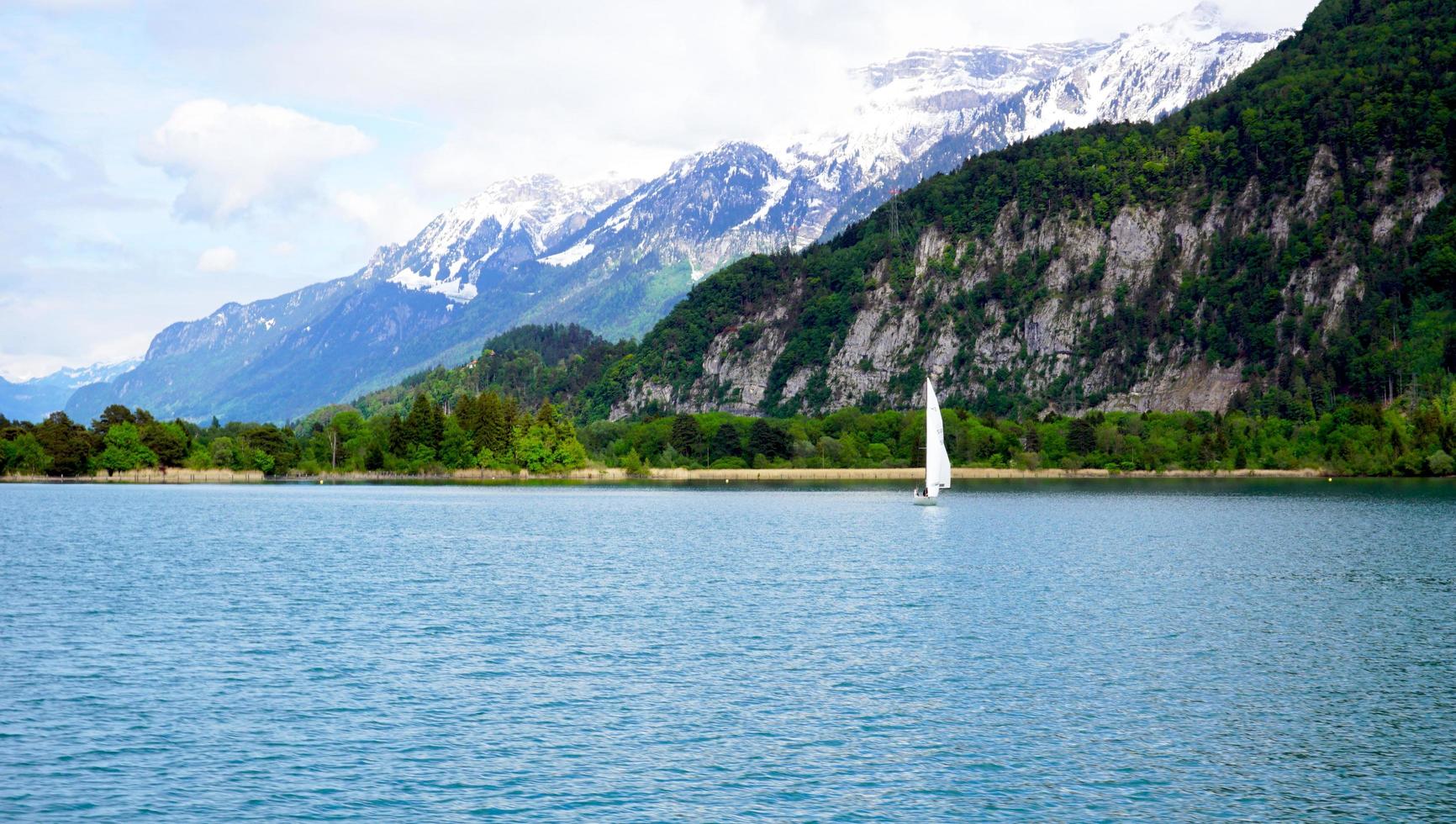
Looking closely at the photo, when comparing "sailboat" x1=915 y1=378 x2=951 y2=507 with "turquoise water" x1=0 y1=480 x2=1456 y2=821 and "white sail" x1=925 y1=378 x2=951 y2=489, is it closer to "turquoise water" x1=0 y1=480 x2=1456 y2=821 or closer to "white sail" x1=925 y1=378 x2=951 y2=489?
"white sail" x1=925 y1=378 x2=951 y2=489

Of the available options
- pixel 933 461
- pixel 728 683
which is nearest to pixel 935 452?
pixel 933 461

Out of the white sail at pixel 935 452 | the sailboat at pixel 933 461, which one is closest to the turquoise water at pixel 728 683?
the sailboat at pixel 933 461

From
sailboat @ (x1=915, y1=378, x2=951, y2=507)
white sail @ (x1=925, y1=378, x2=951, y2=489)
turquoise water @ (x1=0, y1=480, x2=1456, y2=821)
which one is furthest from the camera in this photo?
white sail @ (x1=925, y1=378, x2=951, y2=489)

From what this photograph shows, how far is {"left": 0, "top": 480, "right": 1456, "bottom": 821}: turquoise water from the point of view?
31.3 meters

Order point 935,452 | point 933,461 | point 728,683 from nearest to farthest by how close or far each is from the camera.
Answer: point 728,683, point 933,461, point 935,452

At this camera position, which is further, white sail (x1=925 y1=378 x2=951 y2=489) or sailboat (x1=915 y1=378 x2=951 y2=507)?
white sail (x1=925 y1=378 x2=951 y2=489)

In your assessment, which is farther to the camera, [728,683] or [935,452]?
[935,452]

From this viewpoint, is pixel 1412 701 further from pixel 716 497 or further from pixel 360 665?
pixel 716 497

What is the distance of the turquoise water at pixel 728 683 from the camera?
103ft

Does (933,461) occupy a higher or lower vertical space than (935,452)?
lower

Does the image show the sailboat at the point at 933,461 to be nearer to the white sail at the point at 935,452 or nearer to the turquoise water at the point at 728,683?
the white sail at the point at 935,452

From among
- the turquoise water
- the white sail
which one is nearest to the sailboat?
the white sail

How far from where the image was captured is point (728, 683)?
4369 cm

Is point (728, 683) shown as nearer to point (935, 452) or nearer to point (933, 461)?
point (933, 461)
